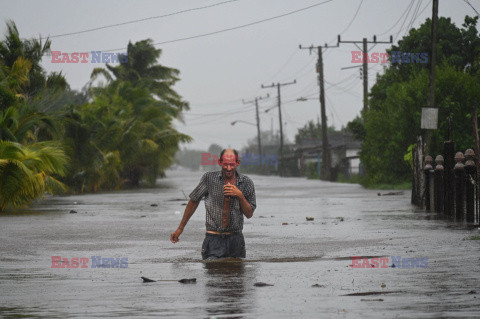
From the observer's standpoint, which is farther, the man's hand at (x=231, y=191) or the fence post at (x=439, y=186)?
the fence post at (x=439, y=186)

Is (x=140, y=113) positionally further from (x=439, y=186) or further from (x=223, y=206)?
(x=223, y=206)

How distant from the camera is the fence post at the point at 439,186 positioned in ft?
65.2

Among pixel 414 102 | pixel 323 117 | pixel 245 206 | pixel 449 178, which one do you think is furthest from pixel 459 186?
pixel 323 117

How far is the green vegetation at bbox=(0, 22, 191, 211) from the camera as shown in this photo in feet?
76.6

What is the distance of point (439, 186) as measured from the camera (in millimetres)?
20438

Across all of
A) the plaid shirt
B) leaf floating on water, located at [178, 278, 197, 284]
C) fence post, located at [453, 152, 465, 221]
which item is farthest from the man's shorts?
fence post, located at [453, 152, 465, 221]

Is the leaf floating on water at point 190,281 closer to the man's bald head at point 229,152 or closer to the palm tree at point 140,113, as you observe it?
the man's bald head at point 229,152

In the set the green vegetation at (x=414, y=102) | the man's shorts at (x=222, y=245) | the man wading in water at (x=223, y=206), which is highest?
the green vegetation at (x=414, y=102)

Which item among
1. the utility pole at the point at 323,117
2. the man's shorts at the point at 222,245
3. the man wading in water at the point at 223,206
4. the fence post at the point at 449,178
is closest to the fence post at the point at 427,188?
the fence post at the point at 449,178

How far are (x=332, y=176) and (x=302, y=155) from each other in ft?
123

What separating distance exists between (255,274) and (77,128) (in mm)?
33842

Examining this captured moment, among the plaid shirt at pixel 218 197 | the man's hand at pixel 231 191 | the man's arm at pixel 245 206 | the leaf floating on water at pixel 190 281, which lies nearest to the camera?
the leaf floating on water at pixel 190 281

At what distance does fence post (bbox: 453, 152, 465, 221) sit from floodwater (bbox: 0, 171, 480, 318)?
42 centimetres

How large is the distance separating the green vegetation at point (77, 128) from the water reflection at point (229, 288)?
13.0 metres
